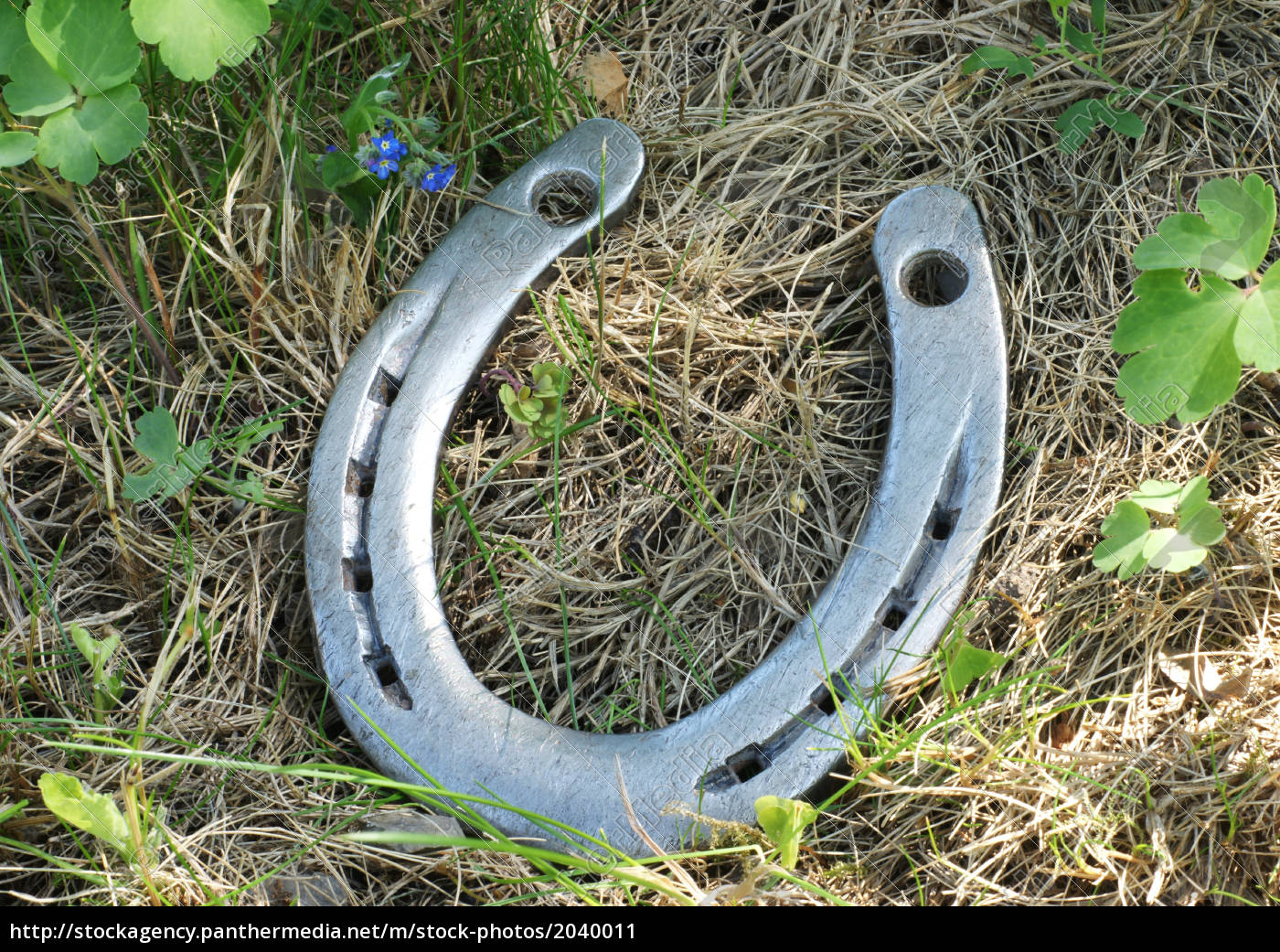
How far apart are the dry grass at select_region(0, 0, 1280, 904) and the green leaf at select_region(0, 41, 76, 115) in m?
0.27

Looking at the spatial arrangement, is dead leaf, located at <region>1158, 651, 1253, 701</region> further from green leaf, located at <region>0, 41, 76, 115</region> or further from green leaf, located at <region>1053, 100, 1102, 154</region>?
green leaf, located at <region>0, 41, 76, 115</region>

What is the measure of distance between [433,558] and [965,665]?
74 centimetres

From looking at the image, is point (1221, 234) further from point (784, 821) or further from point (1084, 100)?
point (784, 821)

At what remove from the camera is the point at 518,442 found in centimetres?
162

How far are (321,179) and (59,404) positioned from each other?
515 mm

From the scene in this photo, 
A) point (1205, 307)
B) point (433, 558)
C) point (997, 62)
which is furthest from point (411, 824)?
point (997, 62)

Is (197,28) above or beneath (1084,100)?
above

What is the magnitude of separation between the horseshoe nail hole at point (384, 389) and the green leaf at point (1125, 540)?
1026mm

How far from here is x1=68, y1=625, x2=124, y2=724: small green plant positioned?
141cm

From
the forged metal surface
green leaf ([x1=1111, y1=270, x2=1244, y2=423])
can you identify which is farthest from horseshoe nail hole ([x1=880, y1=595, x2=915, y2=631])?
green leaf ([x1=1111, y1=270, x2=1244, y2=423])

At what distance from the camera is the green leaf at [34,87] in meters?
1.37

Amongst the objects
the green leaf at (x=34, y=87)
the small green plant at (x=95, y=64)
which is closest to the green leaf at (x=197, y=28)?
the small green plant at (x=95, y=64)

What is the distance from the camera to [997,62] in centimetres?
165
